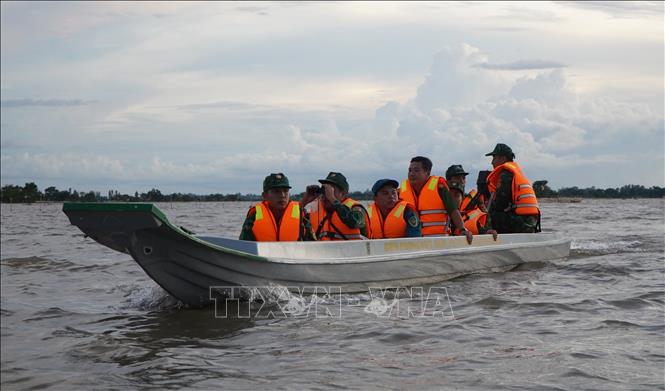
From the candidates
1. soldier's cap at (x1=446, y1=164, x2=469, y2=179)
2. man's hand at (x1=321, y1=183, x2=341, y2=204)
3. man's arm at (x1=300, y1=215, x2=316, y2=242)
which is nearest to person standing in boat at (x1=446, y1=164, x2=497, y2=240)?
soldier's cap at (x1=446, y1=164, x2=469, y2=179)

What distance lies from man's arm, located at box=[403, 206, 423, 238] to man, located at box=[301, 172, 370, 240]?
619 mm

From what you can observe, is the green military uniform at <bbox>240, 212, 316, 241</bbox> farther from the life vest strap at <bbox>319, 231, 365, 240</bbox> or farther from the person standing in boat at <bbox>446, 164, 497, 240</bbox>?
the person standing in boat at <bbox>446, 164, 497, 240</bbox>

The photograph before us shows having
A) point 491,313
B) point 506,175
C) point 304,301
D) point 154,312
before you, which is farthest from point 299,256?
point 506,175

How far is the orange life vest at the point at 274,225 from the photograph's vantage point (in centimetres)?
906

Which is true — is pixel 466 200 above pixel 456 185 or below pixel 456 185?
below

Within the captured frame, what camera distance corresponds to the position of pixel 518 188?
43.8 feet

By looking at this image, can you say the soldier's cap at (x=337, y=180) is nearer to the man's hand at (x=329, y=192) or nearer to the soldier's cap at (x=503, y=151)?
the man's hand at (x=329, y=192)

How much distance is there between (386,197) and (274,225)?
2.05 metres

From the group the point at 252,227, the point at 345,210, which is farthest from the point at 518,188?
the point at 252,227

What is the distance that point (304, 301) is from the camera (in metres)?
8.98

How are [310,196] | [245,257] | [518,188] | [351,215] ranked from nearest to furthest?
[245,257] < [351,215] < [310,196] < [518,188]

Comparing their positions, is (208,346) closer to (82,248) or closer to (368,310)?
(368,310)

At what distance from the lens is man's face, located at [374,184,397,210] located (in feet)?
34.0

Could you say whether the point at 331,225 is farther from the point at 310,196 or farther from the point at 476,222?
the point at 476,222
